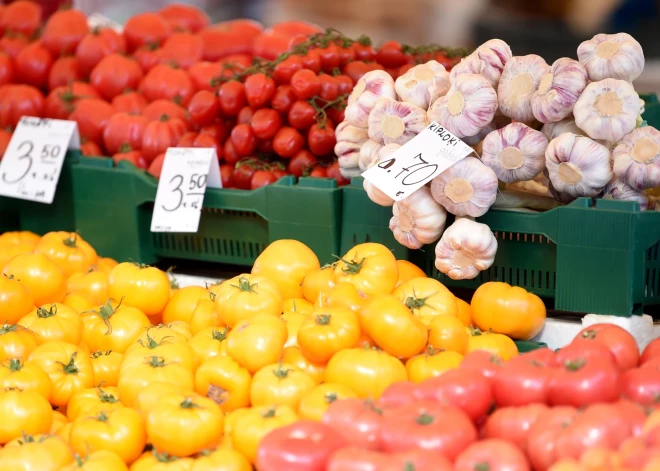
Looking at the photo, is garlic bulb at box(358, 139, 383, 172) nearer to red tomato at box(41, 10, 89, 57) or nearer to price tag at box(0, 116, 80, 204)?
price tag at box(0, 116, 80, 204)

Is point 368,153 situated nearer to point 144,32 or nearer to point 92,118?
point 92,118

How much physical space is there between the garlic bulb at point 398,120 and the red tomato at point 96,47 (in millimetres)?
1618

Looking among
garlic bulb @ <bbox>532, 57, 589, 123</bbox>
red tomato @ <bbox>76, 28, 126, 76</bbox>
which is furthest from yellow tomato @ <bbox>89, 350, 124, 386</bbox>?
red tomato @ <bbox>76, 28, 126, 76</bbox>

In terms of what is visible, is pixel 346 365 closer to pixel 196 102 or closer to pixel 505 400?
pixel 505 400

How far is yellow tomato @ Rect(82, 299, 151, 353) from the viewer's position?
2.11 metres

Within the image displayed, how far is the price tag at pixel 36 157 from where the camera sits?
110 inches

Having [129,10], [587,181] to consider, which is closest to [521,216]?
[587,181]

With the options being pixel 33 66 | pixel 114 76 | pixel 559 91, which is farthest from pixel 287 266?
pixel 33 66

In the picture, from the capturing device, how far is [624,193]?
1978mm

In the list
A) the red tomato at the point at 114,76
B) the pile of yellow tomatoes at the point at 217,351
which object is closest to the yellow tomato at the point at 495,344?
the pile of yellow tomatoes at the point at 217,351

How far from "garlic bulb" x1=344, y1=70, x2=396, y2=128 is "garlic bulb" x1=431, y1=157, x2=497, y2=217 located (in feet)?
1.03

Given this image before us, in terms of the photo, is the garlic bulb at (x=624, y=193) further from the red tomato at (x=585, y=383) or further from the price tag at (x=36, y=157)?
the price tag at (x=36, y=157)

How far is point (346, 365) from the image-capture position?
5.47 feet

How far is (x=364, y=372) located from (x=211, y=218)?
1.08 metres
